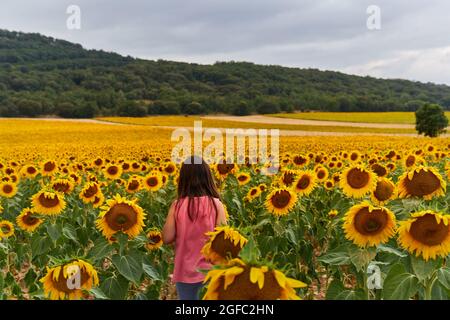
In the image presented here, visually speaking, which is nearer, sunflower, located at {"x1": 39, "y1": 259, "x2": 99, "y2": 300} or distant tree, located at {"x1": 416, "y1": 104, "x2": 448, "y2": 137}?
sunflower, located at {"x1": 39, "y1": 259, "x2": 99, "y2": 300}

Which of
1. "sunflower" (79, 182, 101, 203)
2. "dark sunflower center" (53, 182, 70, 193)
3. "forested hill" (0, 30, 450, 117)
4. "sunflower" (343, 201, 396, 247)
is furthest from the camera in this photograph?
"forested hill" (0, 30, 450, 117)

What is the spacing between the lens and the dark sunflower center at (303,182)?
7092mm

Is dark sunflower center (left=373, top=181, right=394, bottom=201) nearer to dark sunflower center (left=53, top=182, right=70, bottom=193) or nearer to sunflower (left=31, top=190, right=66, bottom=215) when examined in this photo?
sunflower (left=31, top=190, right=66, bottom=215)

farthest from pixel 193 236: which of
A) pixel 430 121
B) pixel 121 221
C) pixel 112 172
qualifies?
pixel 430 121

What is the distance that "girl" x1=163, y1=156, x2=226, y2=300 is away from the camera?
4258 millimetres

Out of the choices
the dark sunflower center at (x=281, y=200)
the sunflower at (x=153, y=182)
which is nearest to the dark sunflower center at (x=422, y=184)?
the dark sunflower center at (x=281, y=200)

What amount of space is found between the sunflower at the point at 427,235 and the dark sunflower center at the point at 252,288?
137 centimetres

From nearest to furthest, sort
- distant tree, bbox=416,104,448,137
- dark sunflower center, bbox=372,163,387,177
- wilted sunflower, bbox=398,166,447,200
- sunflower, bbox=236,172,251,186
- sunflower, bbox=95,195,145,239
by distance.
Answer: sunflower, bbox=95,195,145,239 → wilted sunflower, bbox=398,166,447,200 → dark sunflower center, bbox=372,163,387,177 → sunflower, bbox=236,172,251,186 → distant tree, bbox=416,104,448,137

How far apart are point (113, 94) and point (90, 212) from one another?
157 feet

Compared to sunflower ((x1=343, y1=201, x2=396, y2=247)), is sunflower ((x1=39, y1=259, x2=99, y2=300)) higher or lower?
Answer: lower

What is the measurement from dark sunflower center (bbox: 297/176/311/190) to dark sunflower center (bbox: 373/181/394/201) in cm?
177

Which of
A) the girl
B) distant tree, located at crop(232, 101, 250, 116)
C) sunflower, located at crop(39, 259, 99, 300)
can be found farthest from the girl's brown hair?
distant tree, located at crop(232, 101, 250, 116)

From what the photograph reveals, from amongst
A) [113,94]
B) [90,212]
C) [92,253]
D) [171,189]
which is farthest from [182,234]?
[113,94]

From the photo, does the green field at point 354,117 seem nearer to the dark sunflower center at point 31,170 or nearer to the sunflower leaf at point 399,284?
the dark sunflower center at point 31,170
